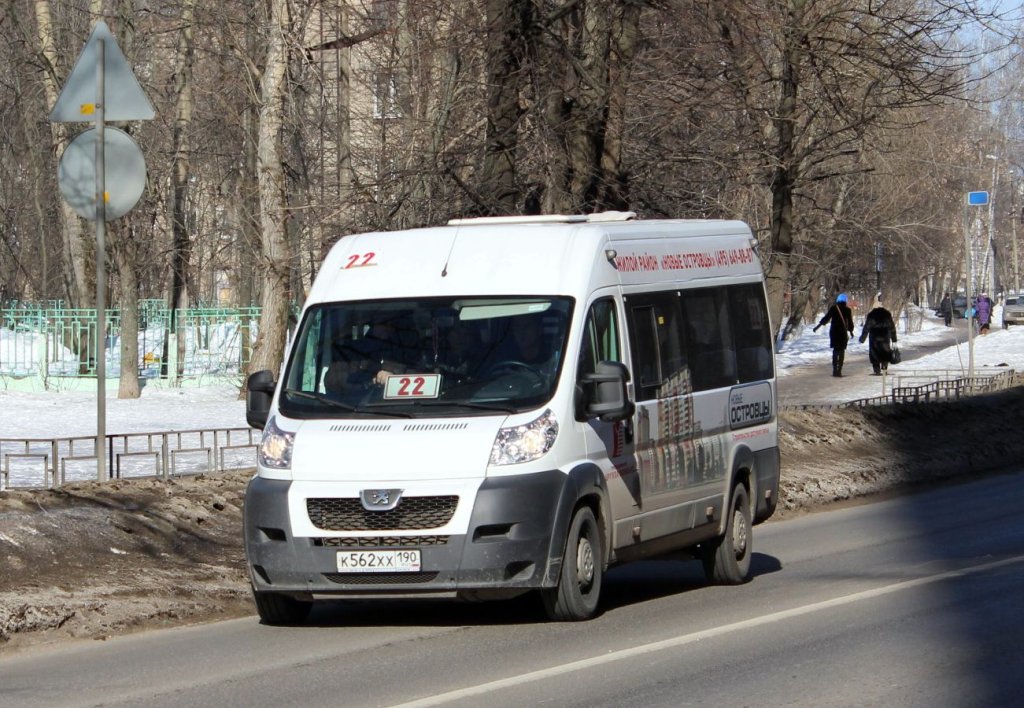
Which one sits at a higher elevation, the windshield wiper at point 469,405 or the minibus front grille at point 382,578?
the windshield wiper at point 469,405

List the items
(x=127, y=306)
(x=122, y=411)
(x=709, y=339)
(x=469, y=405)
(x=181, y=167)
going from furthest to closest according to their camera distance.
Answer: (x=181, y=167)
(x=127, y=306)
(x=122, y=411)
(x=709, y=339)
(x=469, y=405)

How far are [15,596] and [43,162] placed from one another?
37691 millimetres

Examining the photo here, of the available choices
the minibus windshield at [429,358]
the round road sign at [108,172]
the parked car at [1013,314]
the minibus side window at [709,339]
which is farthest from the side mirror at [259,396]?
the parked car at [1013,314]

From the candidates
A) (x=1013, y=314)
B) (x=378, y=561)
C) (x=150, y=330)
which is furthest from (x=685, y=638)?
(x=1013, y=314)

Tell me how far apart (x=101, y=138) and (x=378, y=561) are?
174 inches

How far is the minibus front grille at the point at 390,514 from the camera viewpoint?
904 cm

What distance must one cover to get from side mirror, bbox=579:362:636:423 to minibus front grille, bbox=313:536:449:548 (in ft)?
3.90

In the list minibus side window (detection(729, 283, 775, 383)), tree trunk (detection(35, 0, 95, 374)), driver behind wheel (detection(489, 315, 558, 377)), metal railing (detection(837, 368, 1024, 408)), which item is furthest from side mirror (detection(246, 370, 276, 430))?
tree trunk (detection(35, 0, 95, 374))

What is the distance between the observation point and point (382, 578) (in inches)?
357

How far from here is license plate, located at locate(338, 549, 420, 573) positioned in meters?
9.02

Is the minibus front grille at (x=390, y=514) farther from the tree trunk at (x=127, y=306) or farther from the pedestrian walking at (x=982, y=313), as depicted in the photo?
the pedestrian walking at (x=982, y=313)

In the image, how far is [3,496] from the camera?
11602mm

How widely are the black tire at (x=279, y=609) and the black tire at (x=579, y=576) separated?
1488mm

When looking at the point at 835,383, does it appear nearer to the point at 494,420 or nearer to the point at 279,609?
the point at 279,609
